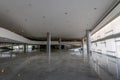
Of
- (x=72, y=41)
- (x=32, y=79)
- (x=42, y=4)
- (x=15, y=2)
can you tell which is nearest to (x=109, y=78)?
(x=32, y=79)

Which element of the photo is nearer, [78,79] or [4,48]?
[78,79]

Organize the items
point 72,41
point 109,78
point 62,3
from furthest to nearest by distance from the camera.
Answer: point 72,41, point 62,3, point 109,78


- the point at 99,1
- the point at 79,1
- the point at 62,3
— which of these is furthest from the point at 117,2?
the point at 62,3

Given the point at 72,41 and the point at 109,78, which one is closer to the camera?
the point at 109,78

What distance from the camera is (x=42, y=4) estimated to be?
6391mm

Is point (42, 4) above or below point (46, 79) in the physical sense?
above

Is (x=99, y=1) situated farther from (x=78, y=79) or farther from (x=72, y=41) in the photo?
(x=72, y=41)

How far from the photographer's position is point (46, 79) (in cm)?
508

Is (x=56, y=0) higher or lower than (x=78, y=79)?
higher

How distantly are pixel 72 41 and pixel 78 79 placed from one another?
3251 centimetres

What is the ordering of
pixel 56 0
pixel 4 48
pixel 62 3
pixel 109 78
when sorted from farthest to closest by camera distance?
pixel 4 48 → pixel 62 3 → pixel 56 0 → pixel 109 78

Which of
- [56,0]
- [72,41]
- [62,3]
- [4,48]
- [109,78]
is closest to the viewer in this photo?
[109,78]

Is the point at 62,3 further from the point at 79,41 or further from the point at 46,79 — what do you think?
the point at 79,41

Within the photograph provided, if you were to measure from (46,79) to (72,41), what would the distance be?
107 ft
